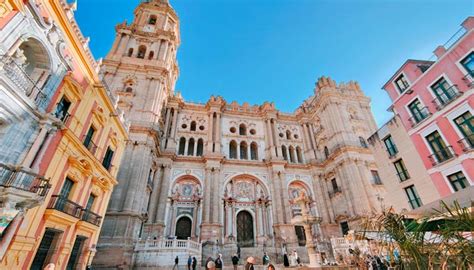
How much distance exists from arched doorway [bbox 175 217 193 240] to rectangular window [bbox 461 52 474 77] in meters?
22.4

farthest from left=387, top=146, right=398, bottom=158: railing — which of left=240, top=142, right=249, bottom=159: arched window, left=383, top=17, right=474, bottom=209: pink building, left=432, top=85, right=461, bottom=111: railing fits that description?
left=240, top=142, right=249, bottom=159: arched window

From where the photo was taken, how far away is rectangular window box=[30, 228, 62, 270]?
7699 millimetres

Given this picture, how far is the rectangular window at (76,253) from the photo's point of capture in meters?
9.55

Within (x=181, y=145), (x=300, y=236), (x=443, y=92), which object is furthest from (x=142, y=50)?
(x=443, y=92)

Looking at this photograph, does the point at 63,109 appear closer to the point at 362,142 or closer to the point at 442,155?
the point at 442,155

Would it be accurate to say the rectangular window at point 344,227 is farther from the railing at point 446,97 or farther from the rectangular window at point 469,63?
the rectangular window at point 469,63

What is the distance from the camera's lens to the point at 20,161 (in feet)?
23.0

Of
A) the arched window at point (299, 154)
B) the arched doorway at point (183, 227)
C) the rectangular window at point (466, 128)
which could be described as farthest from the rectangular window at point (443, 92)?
the arched doorway at point (183, 227)

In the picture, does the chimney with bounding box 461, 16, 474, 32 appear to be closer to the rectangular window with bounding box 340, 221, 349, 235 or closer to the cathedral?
the cathedral

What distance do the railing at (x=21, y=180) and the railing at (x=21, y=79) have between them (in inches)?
102

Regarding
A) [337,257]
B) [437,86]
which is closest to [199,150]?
[337,257]

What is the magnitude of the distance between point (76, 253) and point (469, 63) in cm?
2104

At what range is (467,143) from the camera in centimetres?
1017

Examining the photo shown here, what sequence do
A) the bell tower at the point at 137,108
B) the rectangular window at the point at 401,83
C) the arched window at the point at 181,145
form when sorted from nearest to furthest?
the rectangular window at the point at 401,83 → the bell tower at the point at 137,108 → the arched window at the point at 181,145
